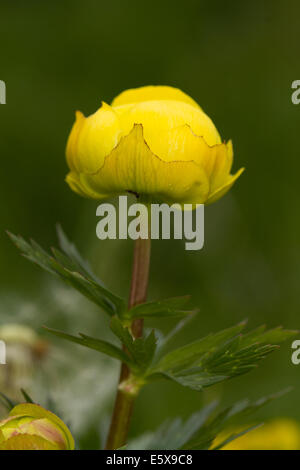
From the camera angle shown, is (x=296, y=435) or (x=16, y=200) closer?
(x=296, y=435)

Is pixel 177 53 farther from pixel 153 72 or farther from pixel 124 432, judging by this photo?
pixel 124 432

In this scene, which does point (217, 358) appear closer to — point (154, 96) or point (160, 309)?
point (160, 309)

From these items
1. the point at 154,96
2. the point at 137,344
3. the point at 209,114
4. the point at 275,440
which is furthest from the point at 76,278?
the point at 209,114

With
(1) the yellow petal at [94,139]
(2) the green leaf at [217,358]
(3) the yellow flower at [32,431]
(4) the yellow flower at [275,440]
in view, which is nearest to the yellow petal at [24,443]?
(3) the yellow flower at [32,431]

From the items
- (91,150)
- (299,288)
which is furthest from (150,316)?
(299,288)

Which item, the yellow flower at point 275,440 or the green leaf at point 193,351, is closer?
the green leaf at point 193,351

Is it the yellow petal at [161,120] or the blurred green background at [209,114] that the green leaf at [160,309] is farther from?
the blurred green background at [209,114]

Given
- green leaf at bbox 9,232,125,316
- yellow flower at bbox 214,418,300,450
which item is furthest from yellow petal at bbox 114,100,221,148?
yellow flower at bbox 214,418,300,450
